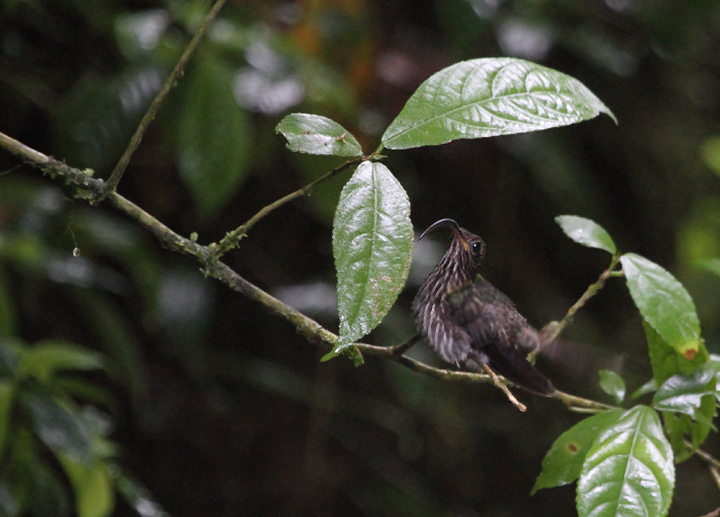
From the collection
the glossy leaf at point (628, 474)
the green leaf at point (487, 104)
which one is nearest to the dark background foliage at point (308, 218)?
the glossy leaf at point (628, 474)

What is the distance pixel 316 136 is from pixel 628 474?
1.24 ft

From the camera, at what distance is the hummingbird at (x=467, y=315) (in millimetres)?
509

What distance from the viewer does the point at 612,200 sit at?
2.27 meters

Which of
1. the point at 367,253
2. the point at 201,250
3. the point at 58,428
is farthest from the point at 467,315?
the point at 58,428

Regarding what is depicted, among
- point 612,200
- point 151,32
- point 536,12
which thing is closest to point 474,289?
point 151,32

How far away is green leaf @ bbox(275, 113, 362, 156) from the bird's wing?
0.15 meters

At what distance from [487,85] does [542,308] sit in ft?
4.78

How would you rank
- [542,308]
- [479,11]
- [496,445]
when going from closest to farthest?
[479,11]
[542,308]
[496,445]

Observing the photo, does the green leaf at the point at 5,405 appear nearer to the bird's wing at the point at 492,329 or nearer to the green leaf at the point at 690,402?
the bird's wing at the point at 492,329

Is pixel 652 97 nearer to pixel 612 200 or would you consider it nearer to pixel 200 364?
pixel 612 200

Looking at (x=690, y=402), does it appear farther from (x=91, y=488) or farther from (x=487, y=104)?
(x=91, y=488)

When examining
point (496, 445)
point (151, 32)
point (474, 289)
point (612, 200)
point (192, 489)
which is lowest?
point (192, 489)

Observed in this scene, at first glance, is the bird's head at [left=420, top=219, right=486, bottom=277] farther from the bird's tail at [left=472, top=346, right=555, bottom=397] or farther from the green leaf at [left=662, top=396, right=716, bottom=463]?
the green leaf at [left=662, top=396, right=716, bottom=463]

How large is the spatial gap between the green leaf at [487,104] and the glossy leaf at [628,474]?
0.91 feet
